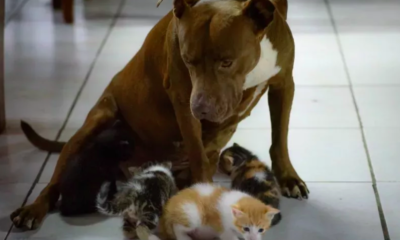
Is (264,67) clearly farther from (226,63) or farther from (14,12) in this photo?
(14,12)

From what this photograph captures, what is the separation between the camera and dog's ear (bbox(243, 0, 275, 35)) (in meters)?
2.23

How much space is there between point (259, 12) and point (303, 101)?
1.42 meters

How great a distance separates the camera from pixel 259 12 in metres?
2.25

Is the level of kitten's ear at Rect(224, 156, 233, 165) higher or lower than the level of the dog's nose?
lower

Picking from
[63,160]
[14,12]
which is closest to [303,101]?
[63,160]

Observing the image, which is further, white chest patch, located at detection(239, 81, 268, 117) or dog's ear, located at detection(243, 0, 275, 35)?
white chest patch, located at detection(239, 81, 268, 117)

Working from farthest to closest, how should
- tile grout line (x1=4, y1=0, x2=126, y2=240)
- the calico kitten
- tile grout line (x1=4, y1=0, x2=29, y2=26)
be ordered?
tile grout line (x1=4, y1=0, x2=29, y2=26), tile grout line (x1=4, y1=0, x2=126, y2=240), the calico kitten

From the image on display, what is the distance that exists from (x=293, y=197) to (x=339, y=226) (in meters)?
0.25

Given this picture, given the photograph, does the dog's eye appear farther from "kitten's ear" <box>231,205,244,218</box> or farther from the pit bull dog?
"kitten's ear" <box>231,205,244,218</box>

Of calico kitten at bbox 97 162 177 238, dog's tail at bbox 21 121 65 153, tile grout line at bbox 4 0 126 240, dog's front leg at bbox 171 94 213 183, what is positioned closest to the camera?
calico kitten at bbox 97 162 177 238

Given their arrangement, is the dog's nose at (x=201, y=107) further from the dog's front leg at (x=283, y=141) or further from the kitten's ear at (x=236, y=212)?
the dog's front leg at (x=283, y=141)

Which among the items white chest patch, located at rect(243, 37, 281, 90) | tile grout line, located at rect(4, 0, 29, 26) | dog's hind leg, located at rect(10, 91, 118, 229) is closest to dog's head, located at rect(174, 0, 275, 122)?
white chest patch, located at rect(243, 37, 281, 90)

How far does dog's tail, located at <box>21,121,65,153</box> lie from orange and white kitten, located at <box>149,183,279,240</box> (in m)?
0.88

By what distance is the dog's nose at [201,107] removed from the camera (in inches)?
87.7
